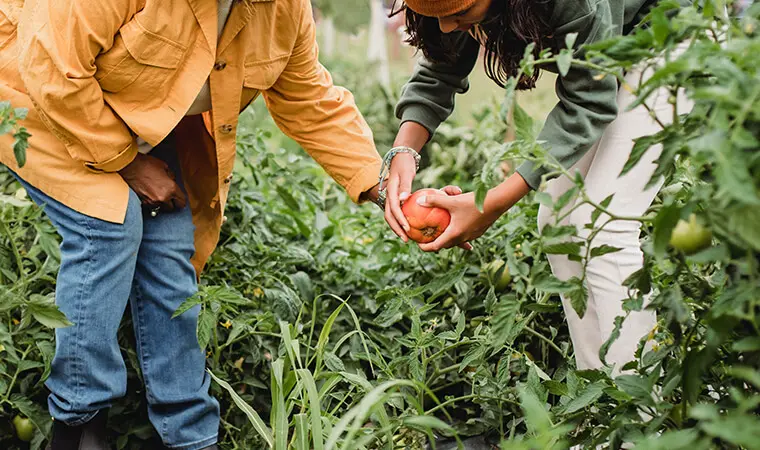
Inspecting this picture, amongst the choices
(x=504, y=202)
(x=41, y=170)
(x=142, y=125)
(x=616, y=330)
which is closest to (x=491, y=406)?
(x=504, y=202)

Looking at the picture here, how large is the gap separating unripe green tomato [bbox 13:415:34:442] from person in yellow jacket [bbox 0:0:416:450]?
152 millimetres

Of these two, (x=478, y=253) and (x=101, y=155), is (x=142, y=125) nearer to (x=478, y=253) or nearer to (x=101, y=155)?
(x=101, y=155)

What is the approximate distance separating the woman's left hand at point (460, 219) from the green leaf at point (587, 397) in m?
0.54

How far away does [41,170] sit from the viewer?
6.80 ft

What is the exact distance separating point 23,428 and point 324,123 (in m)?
1.16

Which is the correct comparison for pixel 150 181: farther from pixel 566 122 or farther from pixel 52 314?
pixel 566 122

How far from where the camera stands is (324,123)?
251cm

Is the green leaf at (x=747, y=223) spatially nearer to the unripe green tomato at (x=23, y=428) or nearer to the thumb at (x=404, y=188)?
the thumb at (x=404, y=188)

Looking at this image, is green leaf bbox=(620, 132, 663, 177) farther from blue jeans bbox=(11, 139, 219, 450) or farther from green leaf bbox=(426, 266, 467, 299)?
blue jeans bbox=(11, 139, 219, 450)

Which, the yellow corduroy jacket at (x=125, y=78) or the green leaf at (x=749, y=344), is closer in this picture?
the green leaf at (x=749, y=344)

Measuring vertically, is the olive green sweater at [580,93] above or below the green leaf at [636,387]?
above

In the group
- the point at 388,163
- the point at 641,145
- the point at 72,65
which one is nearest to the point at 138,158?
the point at 72,65

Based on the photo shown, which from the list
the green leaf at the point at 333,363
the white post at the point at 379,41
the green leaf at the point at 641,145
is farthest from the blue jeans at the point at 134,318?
the white post at the point at 379,41

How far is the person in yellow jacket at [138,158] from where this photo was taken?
1.96 meters
